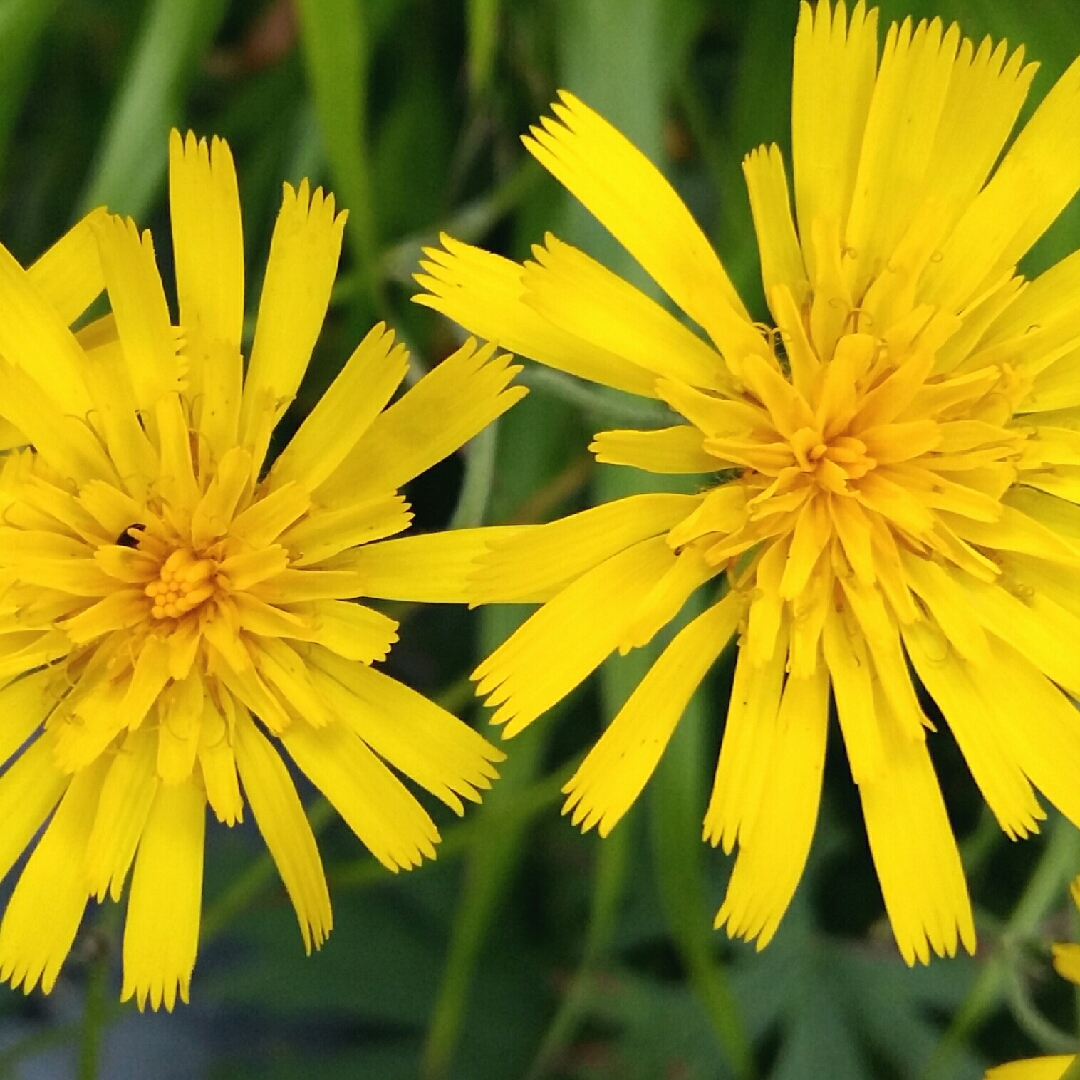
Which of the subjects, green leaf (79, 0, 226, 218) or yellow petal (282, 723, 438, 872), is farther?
green leaf (79, 0, 226, 218)

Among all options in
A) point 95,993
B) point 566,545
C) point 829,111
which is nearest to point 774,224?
point 829,111

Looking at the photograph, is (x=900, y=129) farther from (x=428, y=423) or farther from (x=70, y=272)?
(x=70, y=272)

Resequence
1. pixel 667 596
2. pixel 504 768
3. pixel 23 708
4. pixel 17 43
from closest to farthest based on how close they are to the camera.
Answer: pixel 667 596, pixel 23 708, pixel 17 43, pixel 504 768

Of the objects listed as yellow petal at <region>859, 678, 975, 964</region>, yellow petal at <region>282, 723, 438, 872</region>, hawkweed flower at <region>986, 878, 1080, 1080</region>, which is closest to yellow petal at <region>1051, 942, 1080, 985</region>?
hawkweed flower at <region>986, 878, 1080, 1080</region>

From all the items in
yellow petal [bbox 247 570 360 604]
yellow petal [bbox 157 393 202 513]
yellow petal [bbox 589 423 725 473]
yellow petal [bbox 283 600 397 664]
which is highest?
yellow petal [bbox 157 393 202 513]

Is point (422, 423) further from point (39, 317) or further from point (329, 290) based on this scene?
point (39, 317)

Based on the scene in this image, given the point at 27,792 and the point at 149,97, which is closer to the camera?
the point at 27,792

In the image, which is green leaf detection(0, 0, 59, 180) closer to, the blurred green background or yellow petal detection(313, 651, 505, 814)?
the blurred green background

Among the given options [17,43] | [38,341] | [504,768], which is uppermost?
[17,43]

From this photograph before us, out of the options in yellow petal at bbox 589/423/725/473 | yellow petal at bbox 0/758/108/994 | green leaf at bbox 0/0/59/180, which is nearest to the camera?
yellow petal at bbox 589/423/725/473
